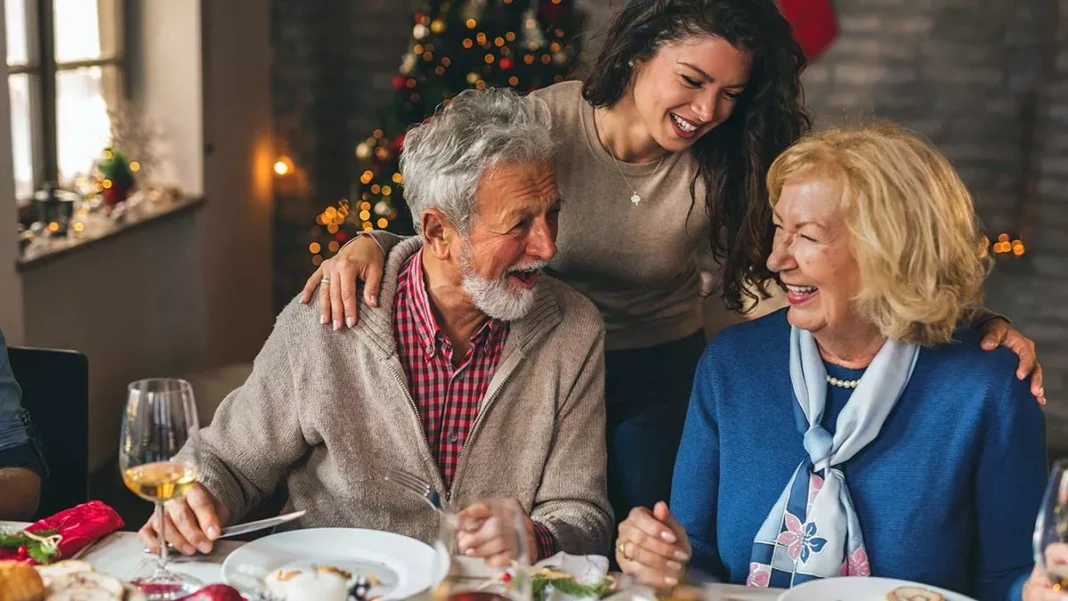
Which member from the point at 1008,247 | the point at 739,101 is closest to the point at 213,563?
the point at 739,101

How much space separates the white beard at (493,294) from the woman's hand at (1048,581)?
0.82m

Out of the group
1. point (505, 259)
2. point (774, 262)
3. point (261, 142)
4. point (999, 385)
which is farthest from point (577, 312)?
point (261, 142)

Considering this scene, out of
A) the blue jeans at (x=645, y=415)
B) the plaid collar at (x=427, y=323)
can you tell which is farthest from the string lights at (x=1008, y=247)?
the plaid collar at (x=427, y=323)

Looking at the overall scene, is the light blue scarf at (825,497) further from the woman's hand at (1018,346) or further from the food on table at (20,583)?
the food on table at (20,583)

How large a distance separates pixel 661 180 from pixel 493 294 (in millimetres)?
570

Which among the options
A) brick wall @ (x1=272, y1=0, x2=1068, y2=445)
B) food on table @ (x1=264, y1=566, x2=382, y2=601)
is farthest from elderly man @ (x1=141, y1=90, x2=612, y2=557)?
brick wall @ (x1=272, y1=0, x2=1068, y2=445)

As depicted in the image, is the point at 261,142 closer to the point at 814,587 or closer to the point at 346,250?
the point at 346,250

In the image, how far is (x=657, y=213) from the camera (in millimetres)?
2332

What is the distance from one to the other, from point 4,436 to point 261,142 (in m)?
3.24

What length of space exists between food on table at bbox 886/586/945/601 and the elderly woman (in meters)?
0.23

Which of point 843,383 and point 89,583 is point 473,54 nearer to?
point 843,383

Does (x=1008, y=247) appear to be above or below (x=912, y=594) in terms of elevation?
below

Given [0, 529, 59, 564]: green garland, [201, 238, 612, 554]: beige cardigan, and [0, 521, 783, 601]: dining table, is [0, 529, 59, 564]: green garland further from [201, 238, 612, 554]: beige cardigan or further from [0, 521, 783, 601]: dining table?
[201, 238, 612, 554]: beige cardigan

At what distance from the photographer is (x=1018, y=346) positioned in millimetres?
1780
